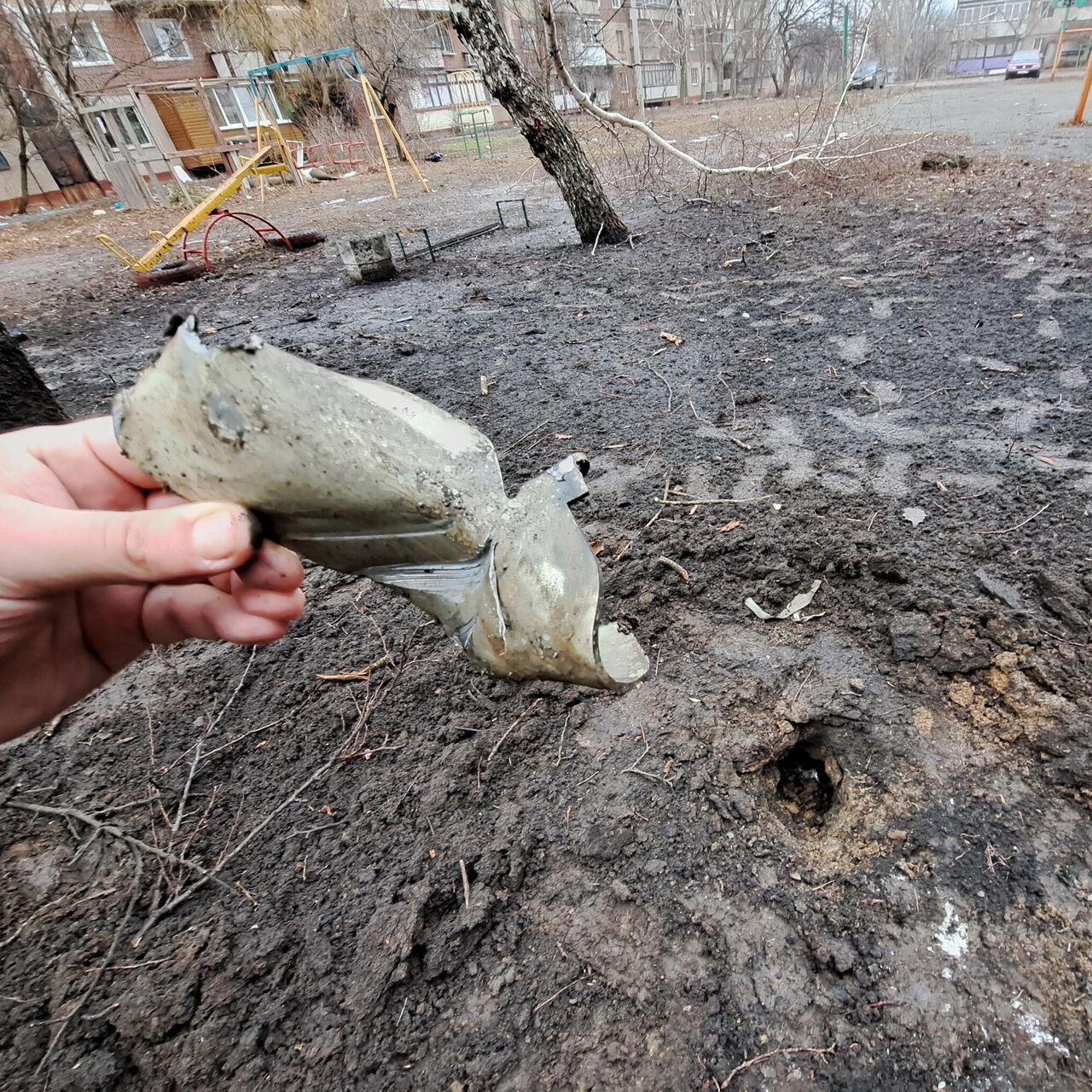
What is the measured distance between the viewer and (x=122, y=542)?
1018 millimetres

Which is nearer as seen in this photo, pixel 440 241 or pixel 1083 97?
pixel 440 241

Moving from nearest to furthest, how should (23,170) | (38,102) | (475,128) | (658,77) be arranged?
(23,170) → (38,102) → (475,128) → (658,77)

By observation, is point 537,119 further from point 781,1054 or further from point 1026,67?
point 1026,67

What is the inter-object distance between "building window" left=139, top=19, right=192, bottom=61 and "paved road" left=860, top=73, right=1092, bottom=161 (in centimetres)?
2360

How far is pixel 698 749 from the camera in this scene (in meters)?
1.75

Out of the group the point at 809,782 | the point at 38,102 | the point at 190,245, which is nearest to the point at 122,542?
the point at 809,782

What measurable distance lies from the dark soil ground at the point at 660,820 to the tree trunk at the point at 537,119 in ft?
15.8

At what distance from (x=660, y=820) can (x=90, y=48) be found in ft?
96.1

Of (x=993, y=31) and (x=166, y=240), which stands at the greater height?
(x=166, y=240)

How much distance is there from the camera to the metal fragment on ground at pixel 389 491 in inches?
39.0

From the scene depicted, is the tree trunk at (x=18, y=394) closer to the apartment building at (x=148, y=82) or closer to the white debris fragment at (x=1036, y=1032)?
the white debris fragment at (x=1036, y=1032)

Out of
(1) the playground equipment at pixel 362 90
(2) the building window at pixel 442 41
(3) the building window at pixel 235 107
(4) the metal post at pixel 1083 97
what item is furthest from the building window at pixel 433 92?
(4) the metal post at pixel 1083 97

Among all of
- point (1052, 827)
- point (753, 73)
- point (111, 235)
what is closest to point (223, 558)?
point (1052, 827)

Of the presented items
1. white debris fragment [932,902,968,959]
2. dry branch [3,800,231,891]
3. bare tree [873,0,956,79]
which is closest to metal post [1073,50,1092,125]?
white debris fragment [932,902,968,959]
